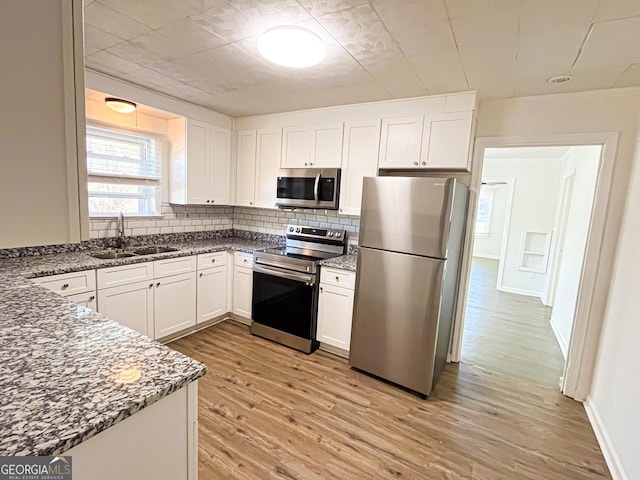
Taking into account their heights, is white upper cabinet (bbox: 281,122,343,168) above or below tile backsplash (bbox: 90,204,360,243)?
above

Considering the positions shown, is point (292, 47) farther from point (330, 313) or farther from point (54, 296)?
point (330, 313)

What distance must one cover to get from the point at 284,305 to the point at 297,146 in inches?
67.5

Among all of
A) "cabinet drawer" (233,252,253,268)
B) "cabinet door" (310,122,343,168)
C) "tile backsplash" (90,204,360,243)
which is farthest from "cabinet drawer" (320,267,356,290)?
"cabinet door" (310,122,343,168)

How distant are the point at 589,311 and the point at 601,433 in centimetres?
86

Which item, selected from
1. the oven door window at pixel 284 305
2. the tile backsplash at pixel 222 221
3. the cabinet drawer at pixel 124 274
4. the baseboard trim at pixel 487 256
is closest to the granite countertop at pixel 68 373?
the cabinet drawer at pixel 124 274

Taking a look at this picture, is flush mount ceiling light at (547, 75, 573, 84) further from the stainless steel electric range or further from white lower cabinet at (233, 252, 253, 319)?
white lower cabinet at (233, 252, 253, 319)

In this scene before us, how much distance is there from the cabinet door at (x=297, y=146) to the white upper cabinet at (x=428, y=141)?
82cm

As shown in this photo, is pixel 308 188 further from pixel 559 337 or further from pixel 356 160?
pixel 559 337

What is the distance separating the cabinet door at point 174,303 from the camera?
3.03m

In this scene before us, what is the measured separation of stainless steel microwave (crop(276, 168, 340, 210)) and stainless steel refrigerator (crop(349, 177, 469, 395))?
0.60 meters

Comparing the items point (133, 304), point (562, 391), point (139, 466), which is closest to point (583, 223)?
point (562, 391)

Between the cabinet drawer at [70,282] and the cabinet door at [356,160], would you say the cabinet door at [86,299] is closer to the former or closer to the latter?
the cabinet drawer at [70,282]

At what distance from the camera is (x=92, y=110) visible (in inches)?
114

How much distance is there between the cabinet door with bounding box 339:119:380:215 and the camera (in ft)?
10.0
